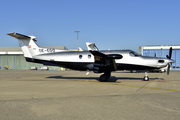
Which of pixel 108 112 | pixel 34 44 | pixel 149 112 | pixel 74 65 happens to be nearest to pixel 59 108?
pixel 108 112

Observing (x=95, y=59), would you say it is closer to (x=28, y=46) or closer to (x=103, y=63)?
(x=103, y=63)

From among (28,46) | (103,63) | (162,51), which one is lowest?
(103,63)

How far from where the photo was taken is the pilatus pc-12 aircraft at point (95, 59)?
15781mm

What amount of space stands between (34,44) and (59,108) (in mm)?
14351

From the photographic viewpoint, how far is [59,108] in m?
5.80

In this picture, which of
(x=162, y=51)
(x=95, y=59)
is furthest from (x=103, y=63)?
(x=162, y=51)

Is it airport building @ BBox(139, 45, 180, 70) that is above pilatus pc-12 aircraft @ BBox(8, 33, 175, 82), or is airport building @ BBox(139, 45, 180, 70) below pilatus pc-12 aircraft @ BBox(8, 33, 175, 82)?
above

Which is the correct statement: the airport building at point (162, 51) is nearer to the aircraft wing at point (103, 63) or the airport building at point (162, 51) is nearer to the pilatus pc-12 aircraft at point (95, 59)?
the pilatus pc-12 aircraft at point (95, 59)

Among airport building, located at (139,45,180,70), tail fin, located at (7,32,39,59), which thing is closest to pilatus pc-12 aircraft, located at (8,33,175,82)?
tail fin, located at (7,32,39,59)

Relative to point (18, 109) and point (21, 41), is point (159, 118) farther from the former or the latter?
point (21, 41)

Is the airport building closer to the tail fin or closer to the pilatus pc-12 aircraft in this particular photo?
the pilatus pc-12 aircraft

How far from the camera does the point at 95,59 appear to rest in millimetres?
15992

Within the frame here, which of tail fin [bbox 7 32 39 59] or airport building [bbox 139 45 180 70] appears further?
airport building [bbox 139 45 180 70]

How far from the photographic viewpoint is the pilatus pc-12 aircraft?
15.8 m
